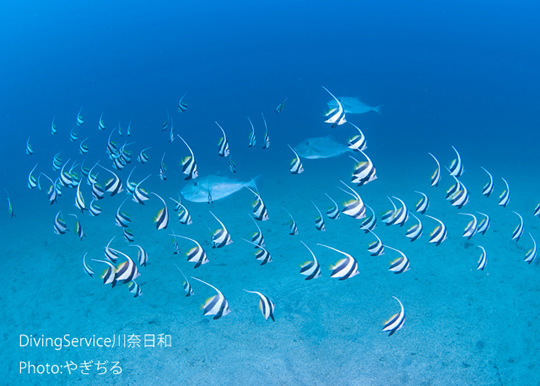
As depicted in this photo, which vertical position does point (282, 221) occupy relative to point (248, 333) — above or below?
above

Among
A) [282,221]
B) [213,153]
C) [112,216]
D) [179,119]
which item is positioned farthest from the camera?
[179,119]

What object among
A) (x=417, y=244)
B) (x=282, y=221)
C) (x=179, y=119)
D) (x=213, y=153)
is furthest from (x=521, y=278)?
(x=179, y=119)

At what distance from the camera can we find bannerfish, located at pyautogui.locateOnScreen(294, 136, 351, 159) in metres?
6.38

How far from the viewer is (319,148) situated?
6559mm

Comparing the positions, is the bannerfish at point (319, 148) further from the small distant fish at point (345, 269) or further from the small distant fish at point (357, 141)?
the small distant fish at point (345, 269)

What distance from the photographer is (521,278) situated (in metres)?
5.99

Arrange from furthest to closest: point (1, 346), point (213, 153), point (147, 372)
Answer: point (213, 153), point (1, 346), point (147, 372)

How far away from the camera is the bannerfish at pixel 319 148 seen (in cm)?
638

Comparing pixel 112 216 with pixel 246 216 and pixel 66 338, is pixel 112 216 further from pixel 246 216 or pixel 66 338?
pixel 66 338

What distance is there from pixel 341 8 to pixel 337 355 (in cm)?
6868

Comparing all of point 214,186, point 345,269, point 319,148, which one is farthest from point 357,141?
point 214,186

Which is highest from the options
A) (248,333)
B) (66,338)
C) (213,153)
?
(213,153)

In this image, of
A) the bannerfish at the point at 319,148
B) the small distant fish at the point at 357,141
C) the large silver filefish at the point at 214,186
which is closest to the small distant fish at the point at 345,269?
the small distant fish at the point at 357,141

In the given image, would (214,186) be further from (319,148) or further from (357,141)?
(357,141)
